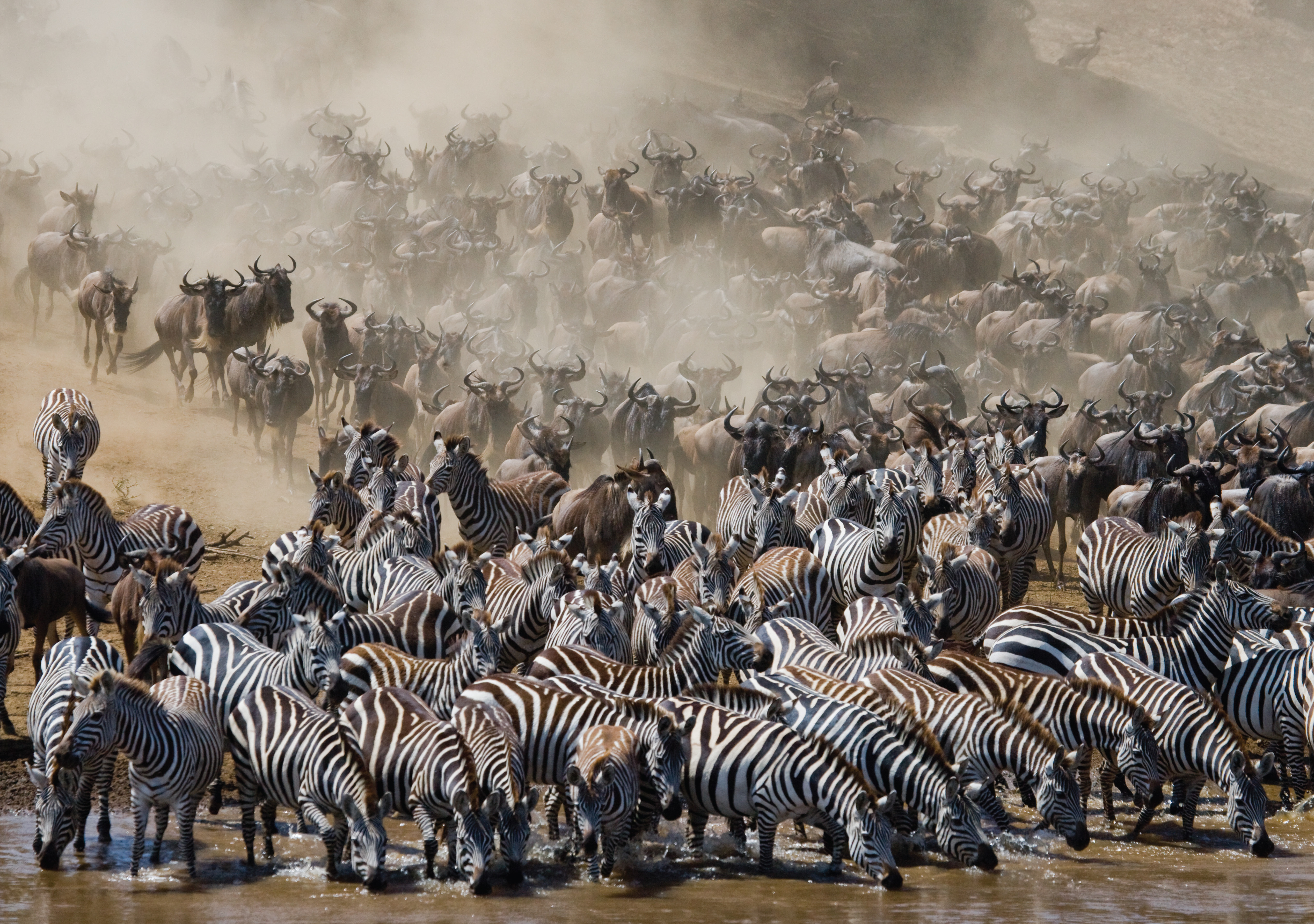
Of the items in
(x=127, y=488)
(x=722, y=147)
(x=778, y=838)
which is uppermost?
(x=722, y=147)

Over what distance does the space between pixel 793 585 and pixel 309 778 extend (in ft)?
18.9

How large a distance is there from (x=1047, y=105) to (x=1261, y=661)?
50.5m

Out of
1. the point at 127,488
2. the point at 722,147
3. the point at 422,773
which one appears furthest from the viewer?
the point at 722,147

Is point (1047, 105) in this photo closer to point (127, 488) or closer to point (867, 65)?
point (867, 65)

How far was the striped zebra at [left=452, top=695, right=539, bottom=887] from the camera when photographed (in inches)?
334

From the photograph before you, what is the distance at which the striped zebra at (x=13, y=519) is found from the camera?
1406cm

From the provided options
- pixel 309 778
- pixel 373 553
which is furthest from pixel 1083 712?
pixel 373 553

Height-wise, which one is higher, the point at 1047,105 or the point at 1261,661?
the point at 1047,105

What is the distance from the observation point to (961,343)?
31.5 m

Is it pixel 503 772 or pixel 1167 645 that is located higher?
pixel 1167 645

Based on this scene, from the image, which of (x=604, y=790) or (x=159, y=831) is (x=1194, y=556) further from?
(x=159, y=831)

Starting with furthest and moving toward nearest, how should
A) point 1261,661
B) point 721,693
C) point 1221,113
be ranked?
point 1221,113
point 1261,661
point 721,693

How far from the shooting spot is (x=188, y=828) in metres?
8.75

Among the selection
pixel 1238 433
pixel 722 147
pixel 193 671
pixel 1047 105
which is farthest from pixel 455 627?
pixel 1047 105
